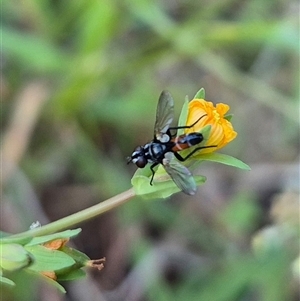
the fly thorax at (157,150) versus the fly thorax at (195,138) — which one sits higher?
the fly thorax at (195,138)

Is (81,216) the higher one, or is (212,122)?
(212,122)

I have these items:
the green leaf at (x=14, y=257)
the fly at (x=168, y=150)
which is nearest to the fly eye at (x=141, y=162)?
the fly at (x=168, y=150)

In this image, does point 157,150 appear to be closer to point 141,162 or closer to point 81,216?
point 141,162

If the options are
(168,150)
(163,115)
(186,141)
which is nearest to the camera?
(186,141)

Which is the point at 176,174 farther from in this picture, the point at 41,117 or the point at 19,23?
the point at 19,23

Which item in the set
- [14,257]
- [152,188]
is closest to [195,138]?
[152,188]

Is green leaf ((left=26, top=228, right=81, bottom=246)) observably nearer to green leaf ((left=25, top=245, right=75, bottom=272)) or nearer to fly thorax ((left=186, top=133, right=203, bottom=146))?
green leaf ((left=25, top=245, right=75, bottom=272))

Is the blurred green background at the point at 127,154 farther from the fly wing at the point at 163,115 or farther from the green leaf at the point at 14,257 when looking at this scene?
the green leaf at the point at 14,257
